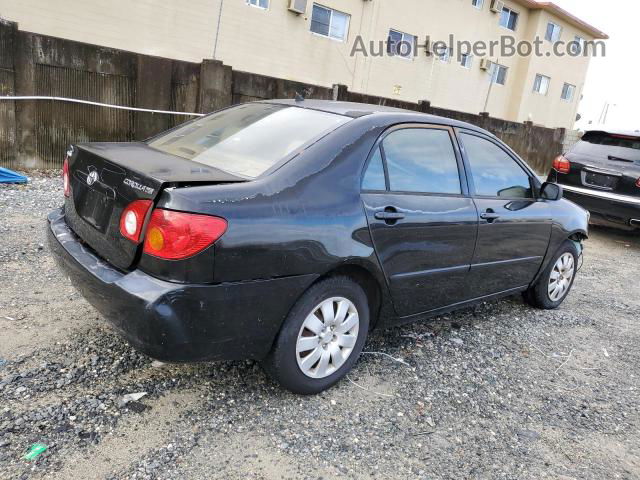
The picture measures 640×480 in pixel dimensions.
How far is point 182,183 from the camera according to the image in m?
2.31

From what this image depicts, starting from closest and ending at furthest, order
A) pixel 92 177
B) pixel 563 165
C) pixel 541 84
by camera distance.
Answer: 1. pixel 92 177
2. pixel 563 165
3. pixel 541 84

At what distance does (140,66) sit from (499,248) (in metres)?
6.14

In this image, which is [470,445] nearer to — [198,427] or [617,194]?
[198,427]

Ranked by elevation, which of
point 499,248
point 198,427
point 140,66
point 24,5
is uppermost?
point 24,5

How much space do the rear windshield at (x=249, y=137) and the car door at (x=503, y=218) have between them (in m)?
1.21

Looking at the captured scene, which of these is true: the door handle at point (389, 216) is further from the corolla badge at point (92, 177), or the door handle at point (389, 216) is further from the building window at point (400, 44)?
the building window at point (400, 44)

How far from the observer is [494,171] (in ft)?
12.5

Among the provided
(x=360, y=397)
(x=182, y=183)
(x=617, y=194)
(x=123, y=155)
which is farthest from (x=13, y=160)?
(x=617, y=194)

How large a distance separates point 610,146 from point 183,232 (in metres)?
7.77

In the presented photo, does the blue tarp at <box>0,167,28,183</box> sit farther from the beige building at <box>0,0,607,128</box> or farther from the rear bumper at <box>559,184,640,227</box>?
the rear bumper at <box>559,184,640,227</box>

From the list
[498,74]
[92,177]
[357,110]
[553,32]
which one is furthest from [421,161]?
[553,32]

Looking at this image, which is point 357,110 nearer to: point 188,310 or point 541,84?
point 188,310

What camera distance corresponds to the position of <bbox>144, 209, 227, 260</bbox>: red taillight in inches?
86.3

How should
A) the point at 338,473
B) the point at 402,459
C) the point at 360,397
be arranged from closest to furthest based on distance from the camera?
the point at 338,473 < the point at 402,459 < the point at 360,397
